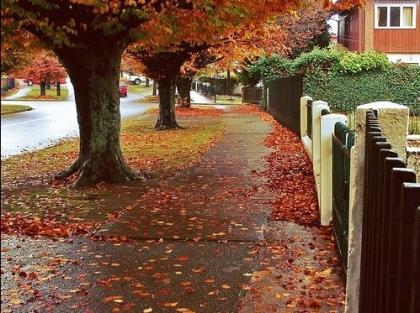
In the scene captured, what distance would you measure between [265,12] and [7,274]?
835 cm

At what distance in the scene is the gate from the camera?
578cm

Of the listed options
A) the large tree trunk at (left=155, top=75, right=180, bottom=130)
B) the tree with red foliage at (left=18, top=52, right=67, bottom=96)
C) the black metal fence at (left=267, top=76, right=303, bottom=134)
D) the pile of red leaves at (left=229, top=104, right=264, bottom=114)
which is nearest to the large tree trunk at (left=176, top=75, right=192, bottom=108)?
the pile of red leaves at (left=229, top=104, right=264, bottom=114)

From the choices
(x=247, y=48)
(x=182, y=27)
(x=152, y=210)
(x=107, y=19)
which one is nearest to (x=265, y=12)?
(x=182, y=27)

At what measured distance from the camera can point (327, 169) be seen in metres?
7.73

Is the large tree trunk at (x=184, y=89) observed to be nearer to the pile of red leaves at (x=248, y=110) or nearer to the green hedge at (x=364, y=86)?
the pile of red leaves at (x=248, y=110)

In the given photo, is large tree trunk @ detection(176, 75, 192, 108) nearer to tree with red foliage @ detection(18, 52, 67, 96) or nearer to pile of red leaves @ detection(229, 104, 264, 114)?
pile of red leaves @ detection(229, 104, 264, 114)

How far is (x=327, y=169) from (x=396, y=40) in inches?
1331

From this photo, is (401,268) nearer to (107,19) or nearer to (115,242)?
(115,242)

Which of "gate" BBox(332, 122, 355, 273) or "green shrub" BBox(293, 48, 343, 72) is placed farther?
"green shrub" BBox(293, 48, 343, 72)

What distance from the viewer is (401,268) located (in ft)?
7.13

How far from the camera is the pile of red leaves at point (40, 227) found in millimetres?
7379

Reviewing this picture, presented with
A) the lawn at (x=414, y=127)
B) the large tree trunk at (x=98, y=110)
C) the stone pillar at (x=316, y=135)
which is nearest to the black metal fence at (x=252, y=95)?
the lawn at (x=414, y=127)

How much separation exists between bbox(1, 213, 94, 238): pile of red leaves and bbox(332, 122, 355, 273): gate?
2.87m

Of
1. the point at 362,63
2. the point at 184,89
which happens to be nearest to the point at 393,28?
the point at 362,63
